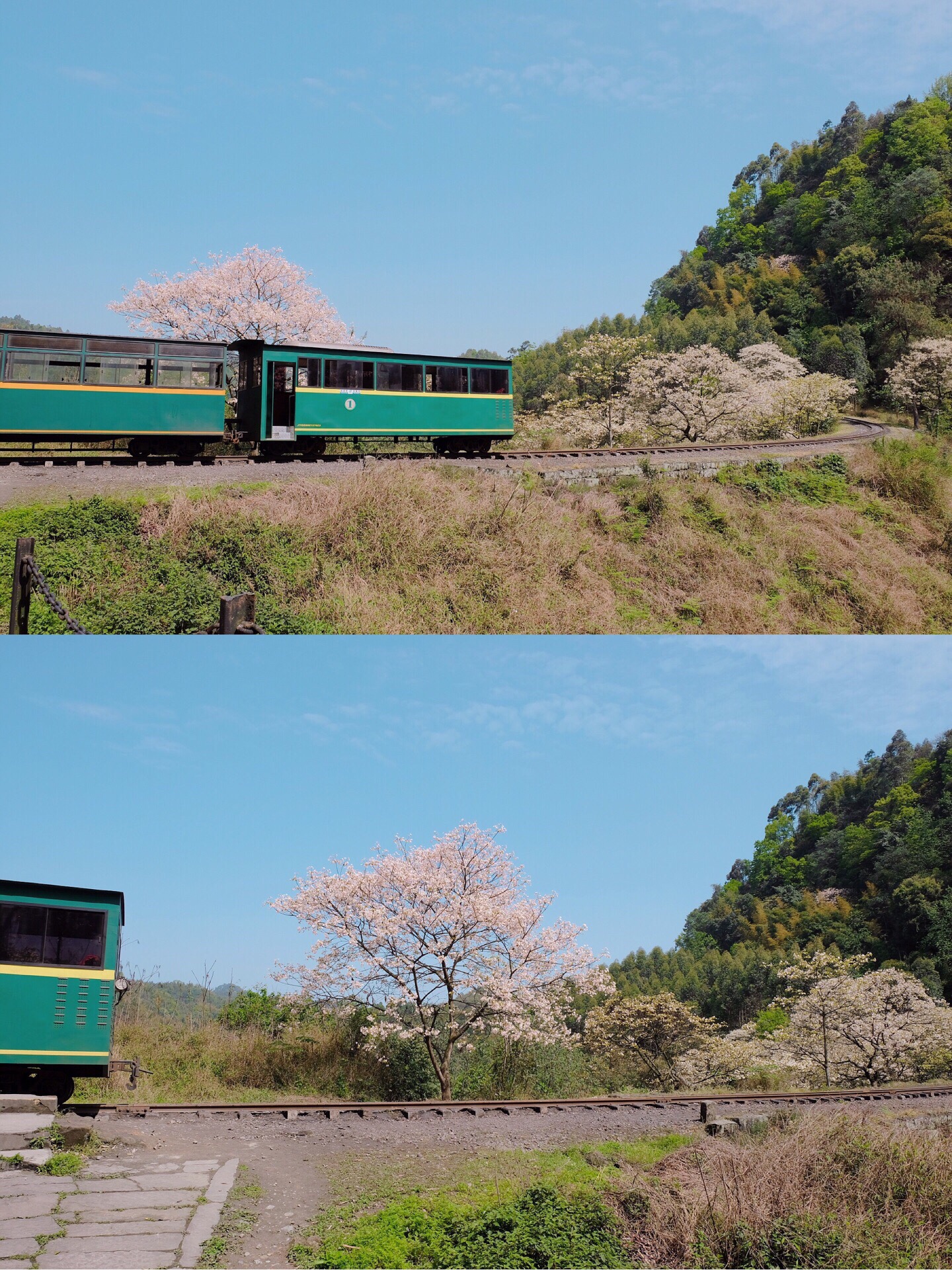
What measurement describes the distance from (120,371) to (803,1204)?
1400 cm

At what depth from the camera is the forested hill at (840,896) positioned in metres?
34.1

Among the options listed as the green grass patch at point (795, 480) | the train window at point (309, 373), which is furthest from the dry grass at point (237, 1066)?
the green grass patch at point (795, 480)

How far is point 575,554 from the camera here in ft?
52.4

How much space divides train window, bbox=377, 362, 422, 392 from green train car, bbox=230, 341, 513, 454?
1 cm

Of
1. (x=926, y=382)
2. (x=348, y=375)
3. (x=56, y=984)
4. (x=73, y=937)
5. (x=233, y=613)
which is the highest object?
(x=926, y=382)

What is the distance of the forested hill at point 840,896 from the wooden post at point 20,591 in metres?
22.3

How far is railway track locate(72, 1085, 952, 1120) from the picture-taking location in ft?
30.9

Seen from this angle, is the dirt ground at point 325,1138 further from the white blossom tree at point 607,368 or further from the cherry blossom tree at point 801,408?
the white blossom tree at point 607,368

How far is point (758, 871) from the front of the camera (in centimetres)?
5266

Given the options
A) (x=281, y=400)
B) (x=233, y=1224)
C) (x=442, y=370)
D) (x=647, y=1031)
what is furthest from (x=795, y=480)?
(x=233, y=1224)

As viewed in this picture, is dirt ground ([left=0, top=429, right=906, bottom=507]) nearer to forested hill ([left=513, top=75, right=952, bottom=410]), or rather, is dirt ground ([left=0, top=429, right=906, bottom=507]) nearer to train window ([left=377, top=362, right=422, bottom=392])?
train window ([left=377, top=362, right=422, bottom=392])

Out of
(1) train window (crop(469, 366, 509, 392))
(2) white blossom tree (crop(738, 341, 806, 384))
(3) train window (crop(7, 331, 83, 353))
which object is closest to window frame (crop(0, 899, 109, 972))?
(3) train window (crop(7, 331, 83, 353))

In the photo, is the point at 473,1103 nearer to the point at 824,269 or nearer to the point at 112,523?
the point at 112,523

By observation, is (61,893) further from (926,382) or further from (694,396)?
(926,382)
